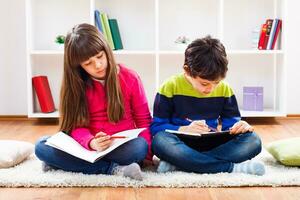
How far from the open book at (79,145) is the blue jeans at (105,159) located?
0.05m

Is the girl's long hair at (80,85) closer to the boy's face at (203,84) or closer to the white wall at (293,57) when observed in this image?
the boy's face at (203,84)

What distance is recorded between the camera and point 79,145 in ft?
6.83

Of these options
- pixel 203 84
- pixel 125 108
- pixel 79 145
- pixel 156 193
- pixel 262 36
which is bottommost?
pixel 156 193

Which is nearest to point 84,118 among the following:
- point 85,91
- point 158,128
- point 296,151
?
point 85,91

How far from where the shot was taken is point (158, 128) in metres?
2.20

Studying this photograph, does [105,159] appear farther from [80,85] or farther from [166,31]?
[166,31]

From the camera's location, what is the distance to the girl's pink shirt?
219 centimetres

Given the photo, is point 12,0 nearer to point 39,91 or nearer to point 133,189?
point 39,91

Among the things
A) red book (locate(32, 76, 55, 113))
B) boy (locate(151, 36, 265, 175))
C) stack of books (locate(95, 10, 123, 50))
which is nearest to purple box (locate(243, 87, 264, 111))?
stack of books (locate(95, 10, 123, 50))

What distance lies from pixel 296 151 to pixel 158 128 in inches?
20.7

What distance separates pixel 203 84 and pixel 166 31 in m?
1.65

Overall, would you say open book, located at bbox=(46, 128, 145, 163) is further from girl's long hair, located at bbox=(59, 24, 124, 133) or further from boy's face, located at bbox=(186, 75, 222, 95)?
boy's face, located at bbox=(186, 75, 222, 95)

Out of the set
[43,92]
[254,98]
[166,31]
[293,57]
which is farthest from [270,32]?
[43,92]

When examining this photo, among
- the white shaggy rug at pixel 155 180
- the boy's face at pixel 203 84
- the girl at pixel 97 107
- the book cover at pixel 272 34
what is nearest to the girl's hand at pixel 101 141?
the girl at pixel 97 107
